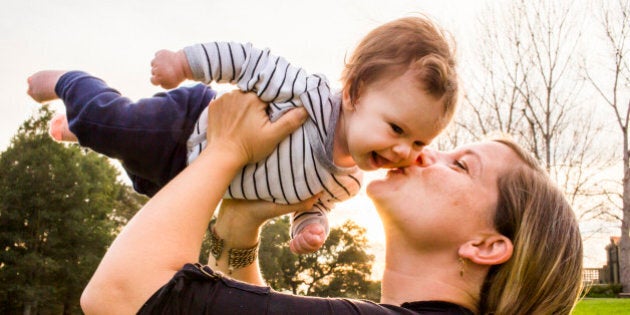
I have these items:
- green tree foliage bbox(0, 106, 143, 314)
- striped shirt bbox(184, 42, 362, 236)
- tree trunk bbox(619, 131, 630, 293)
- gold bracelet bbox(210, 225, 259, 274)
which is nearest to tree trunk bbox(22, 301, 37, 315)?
green tree foliage bbox(0, 106, 143, 314)

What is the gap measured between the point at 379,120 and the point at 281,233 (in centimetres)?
3320

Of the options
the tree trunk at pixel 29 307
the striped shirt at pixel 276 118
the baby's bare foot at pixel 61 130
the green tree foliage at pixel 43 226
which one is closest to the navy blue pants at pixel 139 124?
the striped shirt at pixel 276 118

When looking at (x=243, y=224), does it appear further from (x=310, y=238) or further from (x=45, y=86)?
(x=45, y=86)

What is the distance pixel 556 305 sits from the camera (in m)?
2.41

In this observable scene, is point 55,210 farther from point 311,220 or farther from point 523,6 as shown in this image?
point 311,220

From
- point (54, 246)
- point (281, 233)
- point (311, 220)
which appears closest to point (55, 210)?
point (54, 246)

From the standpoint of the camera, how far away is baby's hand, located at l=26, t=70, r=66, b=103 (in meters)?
2.91

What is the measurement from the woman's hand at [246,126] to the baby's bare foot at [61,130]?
873 mm

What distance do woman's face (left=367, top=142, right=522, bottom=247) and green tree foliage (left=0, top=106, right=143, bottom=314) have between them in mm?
30632

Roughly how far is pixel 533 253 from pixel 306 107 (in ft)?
3.53

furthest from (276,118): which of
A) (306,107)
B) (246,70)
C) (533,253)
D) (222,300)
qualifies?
(533,253)

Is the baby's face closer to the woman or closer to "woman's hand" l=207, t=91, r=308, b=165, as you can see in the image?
the woman

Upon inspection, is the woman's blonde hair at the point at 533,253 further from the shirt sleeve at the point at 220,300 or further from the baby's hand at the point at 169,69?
the baby's hand at the point at 169,69

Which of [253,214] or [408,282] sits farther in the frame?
[253,214]
